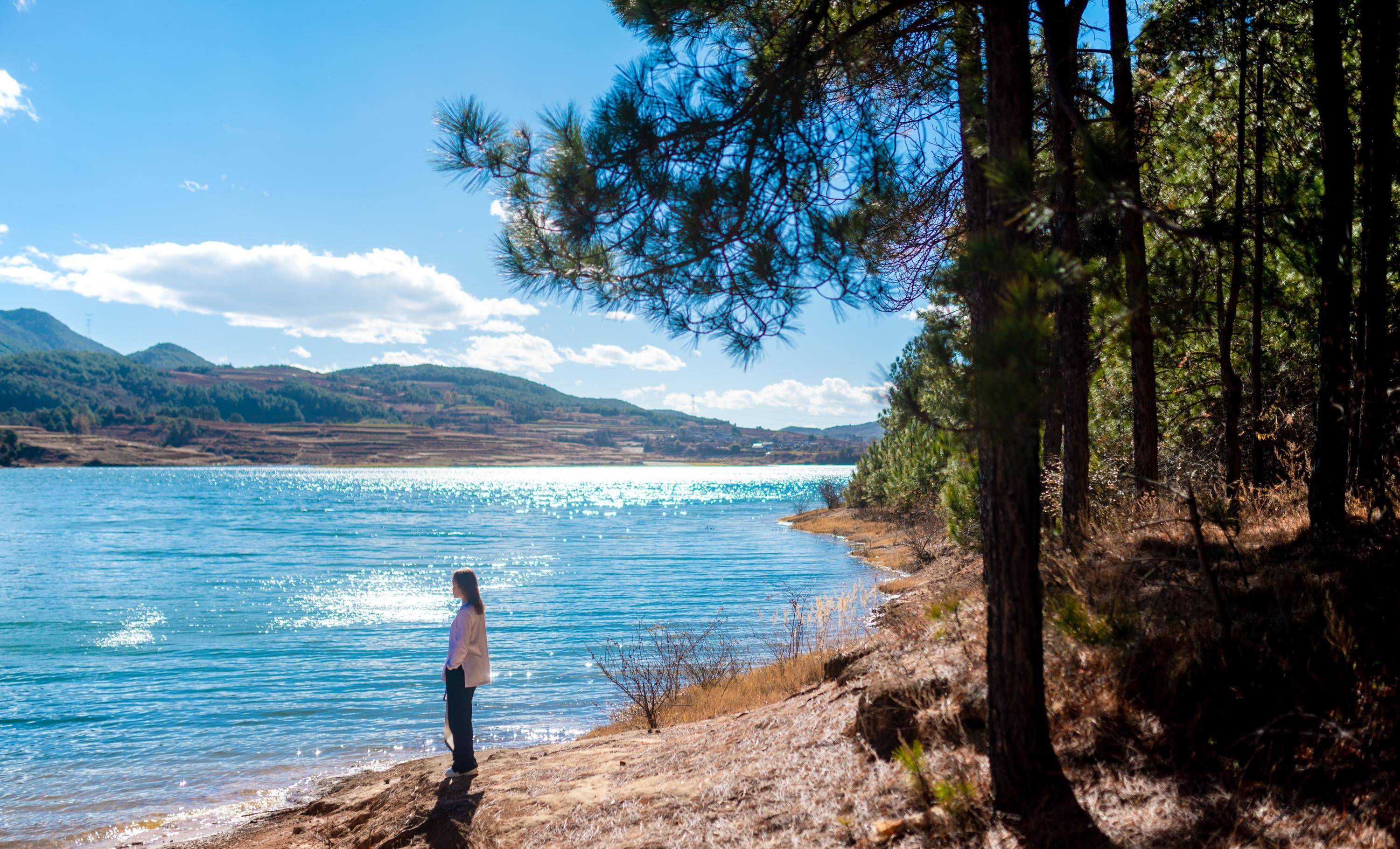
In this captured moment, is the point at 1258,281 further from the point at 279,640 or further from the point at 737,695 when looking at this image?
the point at 279,640

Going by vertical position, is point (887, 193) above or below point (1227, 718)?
above

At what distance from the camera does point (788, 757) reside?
583 centimetres

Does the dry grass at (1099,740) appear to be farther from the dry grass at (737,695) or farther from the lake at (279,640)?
the lake at (279,640)

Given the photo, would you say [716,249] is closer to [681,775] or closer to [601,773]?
[681,775]

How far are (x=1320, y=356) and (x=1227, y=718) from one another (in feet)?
10.5

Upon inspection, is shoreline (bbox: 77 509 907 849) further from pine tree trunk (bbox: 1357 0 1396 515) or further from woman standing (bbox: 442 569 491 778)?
pine tree trunk (bbox: 1357 0 1396 515)

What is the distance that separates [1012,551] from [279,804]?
8696 millimetres

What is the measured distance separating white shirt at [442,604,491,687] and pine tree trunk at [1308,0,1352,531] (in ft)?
22.8

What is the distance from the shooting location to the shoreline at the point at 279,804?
7957 mm

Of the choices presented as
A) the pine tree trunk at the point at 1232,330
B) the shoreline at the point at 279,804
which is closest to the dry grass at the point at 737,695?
the shoreline at the point at 279,804

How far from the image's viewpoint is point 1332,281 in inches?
222

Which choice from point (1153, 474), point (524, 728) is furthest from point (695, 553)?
point (1153, 474)

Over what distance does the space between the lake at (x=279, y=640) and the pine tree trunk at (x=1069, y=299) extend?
758cm

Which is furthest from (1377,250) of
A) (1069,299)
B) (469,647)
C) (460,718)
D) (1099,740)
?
(460,718)
